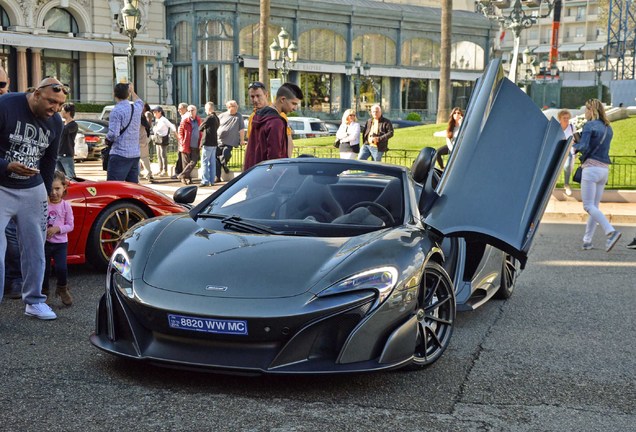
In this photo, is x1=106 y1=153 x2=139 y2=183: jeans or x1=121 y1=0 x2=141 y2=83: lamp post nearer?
x1=106 y1=153 x2=139 y2=183: jeans

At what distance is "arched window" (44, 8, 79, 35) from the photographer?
51.3 m

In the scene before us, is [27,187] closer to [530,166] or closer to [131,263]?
[131,263]

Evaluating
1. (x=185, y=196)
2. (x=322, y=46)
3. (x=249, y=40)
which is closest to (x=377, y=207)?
(x=185, y=196)

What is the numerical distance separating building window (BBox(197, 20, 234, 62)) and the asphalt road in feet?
161

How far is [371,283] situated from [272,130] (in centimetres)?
457

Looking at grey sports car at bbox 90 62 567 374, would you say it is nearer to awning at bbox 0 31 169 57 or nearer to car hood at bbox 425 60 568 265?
car hood at bbox 425 60 568 265

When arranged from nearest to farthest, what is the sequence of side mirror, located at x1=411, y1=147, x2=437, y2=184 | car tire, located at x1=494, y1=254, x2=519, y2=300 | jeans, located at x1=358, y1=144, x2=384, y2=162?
side mirror, located at x1=411, y1=147, x2=437, y2=184 → car tire, located at x1=494, y1=254, x2=519, y2=300 → jeans, located at x1=358, y1=144, x2=384, y2=162

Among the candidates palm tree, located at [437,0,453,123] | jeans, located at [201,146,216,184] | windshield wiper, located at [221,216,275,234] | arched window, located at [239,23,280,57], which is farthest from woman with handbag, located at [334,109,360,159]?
arched window, located at [239,23,280,57]

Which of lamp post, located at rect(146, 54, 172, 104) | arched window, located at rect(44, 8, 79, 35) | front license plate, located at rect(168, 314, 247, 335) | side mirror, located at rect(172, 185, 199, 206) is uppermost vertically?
arched window, located at rect(44, 8, 79, 35)

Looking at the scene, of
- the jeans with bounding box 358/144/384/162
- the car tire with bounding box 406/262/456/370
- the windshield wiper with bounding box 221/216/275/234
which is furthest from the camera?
the jeans with bounding box 358/144/384/162

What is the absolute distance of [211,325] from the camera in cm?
489

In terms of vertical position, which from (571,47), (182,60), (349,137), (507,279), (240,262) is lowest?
(507,279)

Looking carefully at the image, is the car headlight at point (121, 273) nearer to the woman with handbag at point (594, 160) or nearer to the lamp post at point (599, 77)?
the woman with handbag at point (594, 160)

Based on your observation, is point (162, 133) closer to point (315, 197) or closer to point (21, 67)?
point (315, 197)
